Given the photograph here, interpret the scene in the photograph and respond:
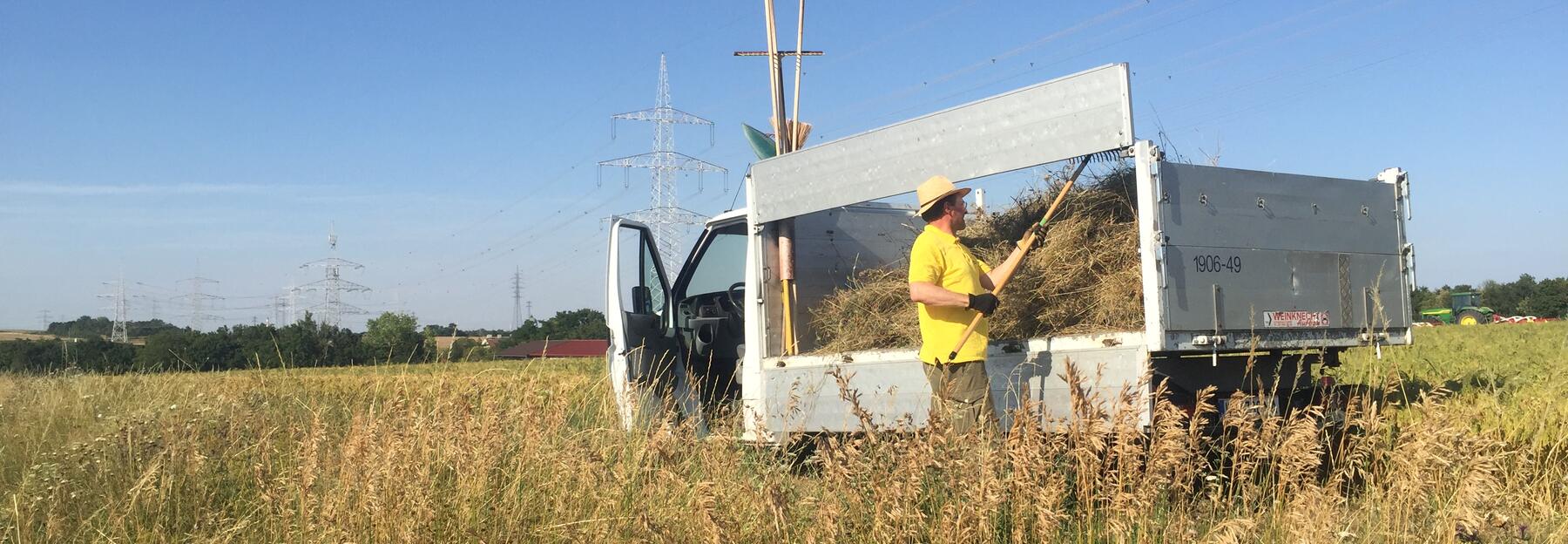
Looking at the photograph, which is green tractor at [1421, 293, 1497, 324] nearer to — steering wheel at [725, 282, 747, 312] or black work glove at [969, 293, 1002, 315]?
steering wheel at [725, 282, 747, 312]

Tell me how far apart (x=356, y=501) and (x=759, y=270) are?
3.75 metres

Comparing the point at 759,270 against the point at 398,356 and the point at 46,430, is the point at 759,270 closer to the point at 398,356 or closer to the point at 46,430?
the point at 398,356

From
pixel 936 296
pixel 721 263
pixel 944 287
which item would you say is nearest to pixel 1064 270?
pixel 944 287

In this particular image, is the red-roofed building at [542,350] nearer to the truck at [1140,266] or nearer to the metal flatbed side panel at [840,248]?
the truck at [1140,266]

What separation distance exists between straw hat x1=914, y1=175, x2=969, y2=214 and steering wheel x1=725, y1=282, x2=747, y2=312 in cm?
311

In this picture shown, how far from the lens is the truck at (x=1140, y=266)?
5234 mm

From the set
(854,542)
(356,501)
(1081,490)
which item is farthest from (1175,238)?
(356,501)

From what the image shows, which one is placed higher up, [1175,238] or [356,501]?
[1175,238]

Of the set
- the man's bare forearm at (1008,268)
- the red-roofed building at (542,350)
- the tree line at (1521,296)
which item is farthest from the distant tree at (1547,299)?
the man's bare forearm at (1008,268)

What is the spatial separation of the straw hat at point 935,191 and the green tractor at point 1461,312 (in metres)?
48.3

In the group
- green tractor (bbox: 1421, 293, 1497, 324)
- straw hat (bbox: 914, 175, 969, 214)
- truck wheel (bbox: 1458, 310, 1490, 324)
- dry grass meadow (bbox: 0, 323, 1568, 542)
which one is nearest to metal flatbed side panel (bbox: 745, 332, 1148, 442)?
dry grass meadow (bbox: 0, 323, 1568, 542)

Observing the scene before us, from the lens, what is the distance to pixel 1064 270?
229 inches

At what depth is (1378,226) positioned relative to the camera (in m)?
6.23

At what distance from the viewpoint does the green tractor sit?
158ft
